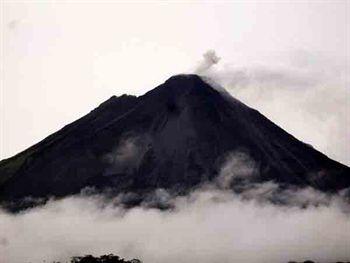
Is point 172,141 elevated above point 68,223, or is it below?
above

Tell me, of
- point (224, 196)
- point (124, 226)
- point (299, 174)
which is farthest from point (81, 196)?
point (299, 174)

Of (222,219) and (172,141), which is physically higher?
(172,141)

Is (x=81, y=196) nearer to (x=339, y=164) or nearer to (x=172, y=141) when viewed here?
(x=172, y=141)

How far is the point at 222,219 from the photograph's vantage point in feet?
551

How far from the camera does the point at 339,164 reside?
173750 millimetres

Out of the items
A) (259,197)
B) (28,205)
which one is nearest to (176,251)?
(259,197)

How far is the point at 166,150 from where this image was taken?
16238cm

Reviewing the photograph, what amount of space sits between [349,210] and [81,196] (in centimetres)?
4994

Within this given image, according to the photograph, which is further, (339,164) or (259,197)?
(339,164)

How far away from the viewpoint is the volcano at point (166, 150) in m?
160

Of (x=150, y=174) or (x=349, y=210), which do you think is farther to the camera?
(x=349, y=210)

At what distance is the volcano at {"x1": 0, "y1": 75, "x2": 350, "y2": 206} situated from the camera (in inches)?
6314

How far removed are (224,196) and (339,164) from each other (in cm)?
2478

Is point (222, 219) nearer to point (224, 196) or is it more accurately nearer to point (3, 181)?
point (224, 196)
